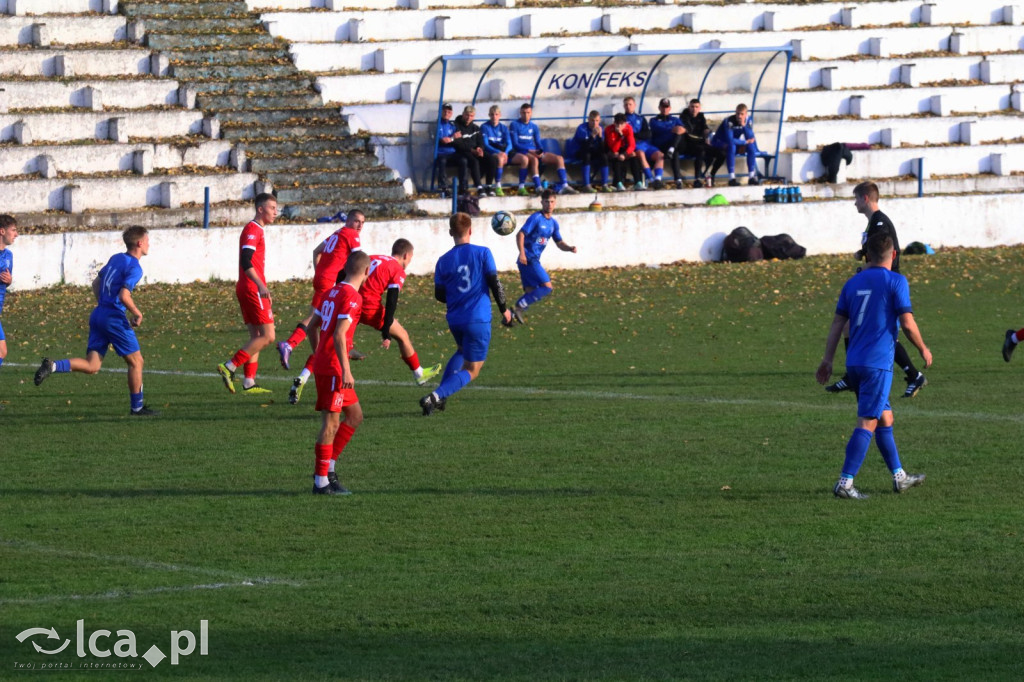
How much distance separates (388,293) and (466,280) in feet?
2.61

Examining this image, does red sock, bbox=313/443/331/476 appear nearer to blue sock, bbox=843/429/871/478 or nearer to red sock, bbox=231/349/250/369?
blue sock, bbox=843/429/871/478

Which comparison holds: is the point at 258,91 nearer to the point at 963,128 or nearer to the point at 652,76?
the point at 652,76

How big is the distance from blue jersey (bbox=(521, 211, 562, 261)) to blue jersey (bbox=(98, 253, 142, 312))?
25.9 ft

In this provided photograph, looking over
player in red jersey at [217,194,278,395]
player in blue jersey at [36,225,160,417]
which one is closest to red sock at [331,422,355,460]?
player in blue jersey at [36,225,160,417]

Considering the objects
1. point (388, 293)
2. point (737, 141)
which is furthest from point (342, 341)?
point (737, 141)

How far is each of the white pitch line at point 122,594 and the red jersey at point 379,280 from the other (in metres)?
6.29

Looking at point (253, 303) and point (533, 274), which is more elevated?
point (253, 303)

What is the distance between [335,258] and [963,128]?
22516 mm

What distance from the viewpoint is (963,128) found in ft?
113

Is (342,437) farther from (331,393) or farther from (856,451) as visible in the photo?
(856,451)

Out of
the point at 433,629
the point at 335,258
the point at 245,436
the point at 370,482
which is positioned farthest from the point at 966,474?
the point at 335,258

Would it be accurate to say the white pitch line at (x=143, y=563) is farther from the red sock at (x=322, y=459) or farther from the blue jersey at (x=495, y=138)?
the blue jersey at (x=495, y=138)

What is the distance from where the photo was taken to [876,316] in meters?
9.81

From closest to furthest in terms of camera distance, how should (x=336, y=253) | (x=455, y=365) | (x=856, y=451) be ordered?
(x=856, y=451)
(x=455, y=365)
(x=336, y=253)
